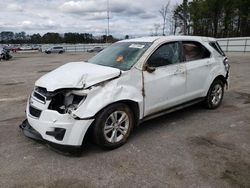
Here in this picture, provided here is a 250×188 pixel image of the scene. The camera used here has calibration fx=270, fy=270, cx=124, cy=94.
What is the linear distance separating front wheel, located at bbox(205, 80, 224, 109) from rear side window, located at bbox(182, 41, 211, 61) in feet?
2.26

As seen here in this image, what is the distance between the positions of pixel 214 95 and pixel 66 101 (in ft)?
11.6

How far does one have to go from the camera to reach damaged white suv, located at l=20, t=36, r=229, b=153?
3.61 m

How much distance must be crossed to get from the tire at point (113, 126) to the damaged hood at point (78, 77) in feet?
1.45

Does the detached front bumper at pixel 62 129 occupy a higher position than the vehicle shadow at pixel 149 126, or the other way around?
the detached front bumper at pixel 62 129

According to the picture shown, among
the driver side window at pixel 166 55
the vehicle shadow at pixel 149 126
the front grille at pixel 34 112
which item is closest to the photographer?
the front grille at pixel 34 112

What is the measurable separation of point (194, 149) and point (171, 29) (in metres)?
51.8

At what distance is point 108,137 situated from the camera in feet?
12.9

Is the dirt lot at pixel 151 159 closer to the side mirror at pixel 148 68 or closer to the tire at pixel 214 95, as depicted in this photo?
the tire at pixel 214 95

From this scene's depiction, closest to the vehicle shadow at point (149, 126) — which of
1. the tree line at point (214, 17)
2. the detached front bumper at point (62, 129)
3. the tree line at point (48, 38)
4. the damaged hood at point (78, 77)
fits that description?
the detached front bumper at point (62, 129)

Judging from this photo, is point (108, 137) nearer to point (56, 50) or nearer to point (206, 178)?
point (206, 178)

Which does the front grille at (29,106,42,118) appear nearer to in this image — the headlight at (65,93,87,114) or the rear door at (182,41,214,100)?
the headlight at (65,93,87,114)

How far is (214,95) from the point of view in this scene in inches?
234

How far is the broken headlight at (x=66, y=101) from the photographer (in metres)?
3.66

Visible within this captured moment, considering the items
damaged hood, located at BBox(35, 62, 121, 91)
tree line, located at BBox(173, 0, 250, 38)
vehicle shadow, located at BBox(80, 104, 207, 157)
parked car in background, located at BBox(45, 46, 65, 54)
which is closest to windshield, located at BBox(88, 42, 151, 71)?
damaged hood, located at BBox(35, 62, 121, 91)
